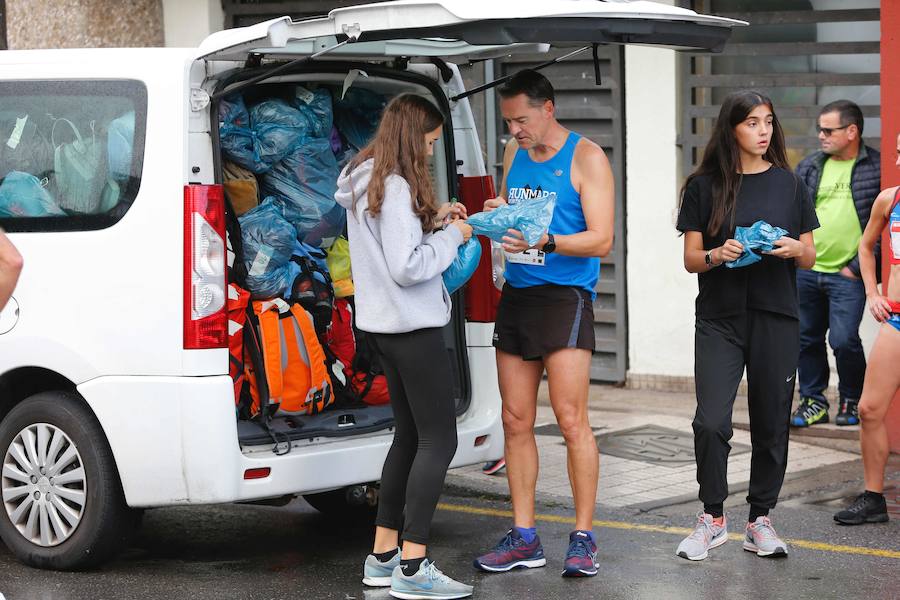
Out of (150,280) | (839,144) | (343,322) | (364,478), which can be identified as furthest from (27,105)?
(839,144)

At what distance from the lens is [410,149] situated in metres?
5.27

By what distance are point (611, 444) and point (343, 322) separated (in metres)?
2.60

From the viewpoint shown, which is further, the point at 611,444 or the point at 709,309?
the point at 611,444

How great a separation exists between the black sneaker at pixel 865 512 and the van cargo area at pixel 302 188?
169 cm

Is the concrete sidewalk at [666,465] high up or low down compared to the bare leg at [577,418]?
down

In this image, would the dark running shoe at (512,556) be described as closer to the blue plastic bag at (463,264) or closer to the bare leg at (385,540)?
the bare leg at (385,540)

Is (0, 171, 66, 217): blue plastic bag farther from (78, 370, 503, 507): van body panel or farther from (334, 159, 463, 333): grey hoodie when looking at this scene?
(334, 159, 463, 333): grey hoodie

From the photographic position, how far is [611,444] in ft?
27.0

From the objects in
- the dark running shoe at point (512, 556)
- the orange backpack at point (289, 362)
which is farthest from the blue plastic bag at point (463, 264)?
the dark running shoe at point (512, 556)

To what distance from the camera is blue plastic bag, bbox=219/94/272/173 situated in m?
5.80

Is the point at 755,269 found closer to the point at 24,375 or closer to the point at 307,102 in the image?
the point at 307,102

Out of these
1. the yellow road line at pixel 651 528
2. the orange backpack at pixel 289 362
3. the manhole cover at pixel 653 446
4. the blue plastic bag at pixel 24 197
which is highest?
the blue plastic bag at pixel 24 197

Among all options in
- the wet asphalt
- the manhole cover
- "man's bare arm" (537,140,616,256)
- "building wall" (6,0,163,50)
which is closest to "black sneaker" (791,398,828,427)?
the manhole cover

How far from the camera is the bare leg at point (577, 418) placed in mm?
5570
